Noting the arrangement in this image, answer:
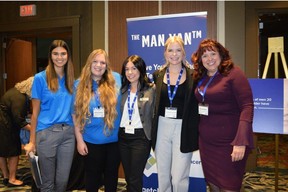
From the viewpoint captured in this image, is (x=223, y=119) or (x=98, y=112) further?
(x=98, y=112)

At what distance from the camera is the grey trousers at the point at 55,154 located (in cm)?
221

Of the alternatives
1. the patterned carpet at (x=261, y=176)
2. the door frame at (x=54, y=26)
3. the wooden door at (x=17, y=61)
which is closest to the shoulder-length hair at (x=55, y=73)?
the patterned carpet at (x=261, y=176)

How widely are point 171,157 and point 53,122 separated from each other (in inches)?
37.5

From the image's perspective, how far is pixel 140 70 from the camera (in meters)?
2.31

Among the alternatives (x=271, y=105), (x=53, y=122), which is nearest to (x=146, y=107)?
(x=53, y=122)

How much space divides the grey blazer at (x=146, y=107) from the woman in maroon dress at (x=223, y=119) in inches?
15.3

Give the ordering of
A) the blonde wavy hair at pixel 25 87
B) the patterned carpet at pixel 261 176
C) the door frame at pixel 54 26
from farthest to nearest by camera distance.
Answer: the door frame at pixel 54 26 < the patterned carpet at pixel 261 176 < the blonde wavy hair at pixel 25 87

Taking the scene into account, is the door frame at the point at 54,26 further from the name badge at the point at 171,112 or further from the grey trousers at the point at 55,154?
the name badge at the point at 171,112

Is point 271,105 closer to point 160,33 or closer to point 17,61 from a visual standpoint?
point 160,33

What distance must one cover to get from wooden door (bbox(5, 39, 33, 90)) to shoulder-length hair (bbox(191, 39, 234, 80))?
4399 millimetres

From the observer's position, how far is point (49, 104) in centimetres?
224

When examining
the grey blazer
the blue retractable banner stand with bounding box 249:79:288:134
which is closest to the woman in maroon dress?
the grey blazer

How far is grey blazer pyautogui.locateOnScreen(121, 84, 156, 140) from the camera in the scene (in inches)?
87.8

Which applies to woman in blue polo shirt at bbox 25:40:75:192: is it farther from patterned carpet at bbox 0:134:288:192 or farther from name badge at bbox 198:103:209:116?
patterned carpet at bbox 0:134:288:192
